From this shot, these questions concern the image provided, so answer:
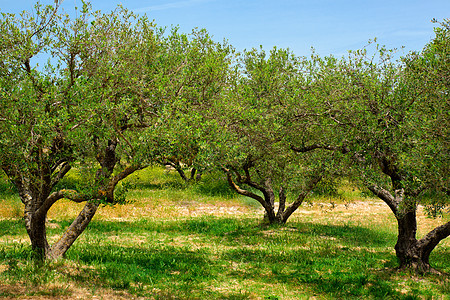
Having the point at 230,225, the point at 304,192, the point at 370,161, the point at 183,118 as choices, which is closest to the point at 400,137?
the point at 370,161

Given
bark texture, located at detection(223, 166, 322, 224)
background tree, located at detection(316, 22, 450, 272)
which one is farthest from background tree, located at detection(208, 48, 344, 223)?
background tree, located at detection(316, 22, 450, 272)

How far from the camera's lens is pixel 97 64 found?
12094mm

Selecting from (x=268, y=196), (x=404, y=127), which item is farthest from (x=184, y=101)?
(x=268, y=196)

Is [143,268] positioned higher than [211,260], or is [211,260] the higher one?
[143,268]

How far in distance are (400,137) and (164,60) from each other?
9.94 metres

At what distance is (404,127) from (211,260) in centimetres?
898

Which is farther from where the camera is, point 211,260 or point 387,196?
point 211,260

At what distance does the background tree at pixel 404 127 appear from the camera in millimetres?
11164

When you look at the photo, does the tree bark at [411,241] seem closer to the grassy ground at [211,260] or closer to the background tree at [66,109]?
the grassy ground at [211,260]

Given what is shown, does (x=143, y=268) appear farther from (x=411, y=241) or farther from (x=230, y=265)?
(x=411, y=241)

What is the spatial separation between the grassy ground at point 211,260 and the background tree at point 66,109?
1.71 metres

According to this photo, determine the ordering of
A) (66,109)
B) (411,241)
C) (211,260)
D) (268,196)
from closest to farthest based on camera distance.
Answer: (66,109) < (411,241) < (211,260) < (268,196)

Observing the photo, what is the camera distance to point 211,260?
15820 mm

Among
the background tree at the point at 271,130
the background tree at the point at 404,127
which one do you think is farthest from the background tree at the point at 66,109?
the background tree at the point at 404,127
